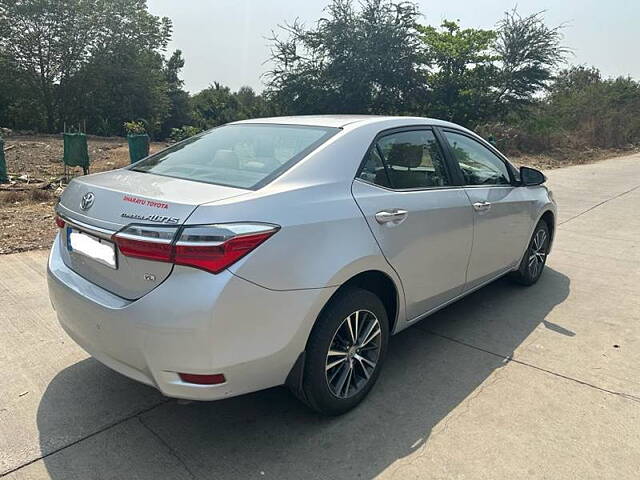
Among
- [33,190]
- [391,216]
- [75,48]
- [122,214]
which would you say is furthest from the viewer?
[75,48]

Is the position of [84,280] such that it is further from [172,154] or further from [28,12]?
[28,12]

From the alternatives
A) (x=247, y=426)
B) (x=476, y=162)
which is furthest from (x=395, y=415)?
(x=476, y=162)

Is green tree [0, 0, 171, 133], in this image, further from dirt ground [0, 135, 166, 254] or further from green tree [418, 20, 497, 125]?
green tree [418, 20, 497, 125]

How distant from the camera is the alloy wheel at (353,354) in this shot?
8.70 feet

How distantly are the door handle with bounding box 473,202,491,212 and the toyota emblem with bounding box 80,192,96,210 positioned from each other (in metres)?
2.48

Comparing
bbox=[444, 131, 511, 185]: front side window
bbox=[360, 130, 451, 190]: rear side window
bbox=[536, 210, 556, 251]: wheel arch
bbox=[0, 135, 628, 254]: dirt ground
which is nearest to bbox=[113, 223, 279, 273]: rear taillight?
bbox=[360, 130, 451, 190]: rear side window

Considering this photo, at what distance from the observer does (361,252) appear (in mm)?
2580

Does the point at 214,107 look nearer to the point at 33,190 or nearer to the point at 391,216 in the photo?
the point at 33,190

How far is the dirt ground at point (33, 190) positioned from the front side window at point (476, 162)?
465cm

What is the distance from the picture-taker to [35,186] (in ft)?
29.4

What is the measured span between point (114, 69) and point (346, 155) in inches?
1258

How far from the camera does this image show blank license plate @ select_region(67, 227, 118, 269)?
2.33 metres

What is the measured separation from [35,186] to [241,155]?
25.2 ft

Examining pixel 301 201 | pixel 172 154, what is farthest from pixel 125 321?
pixel 172 154
